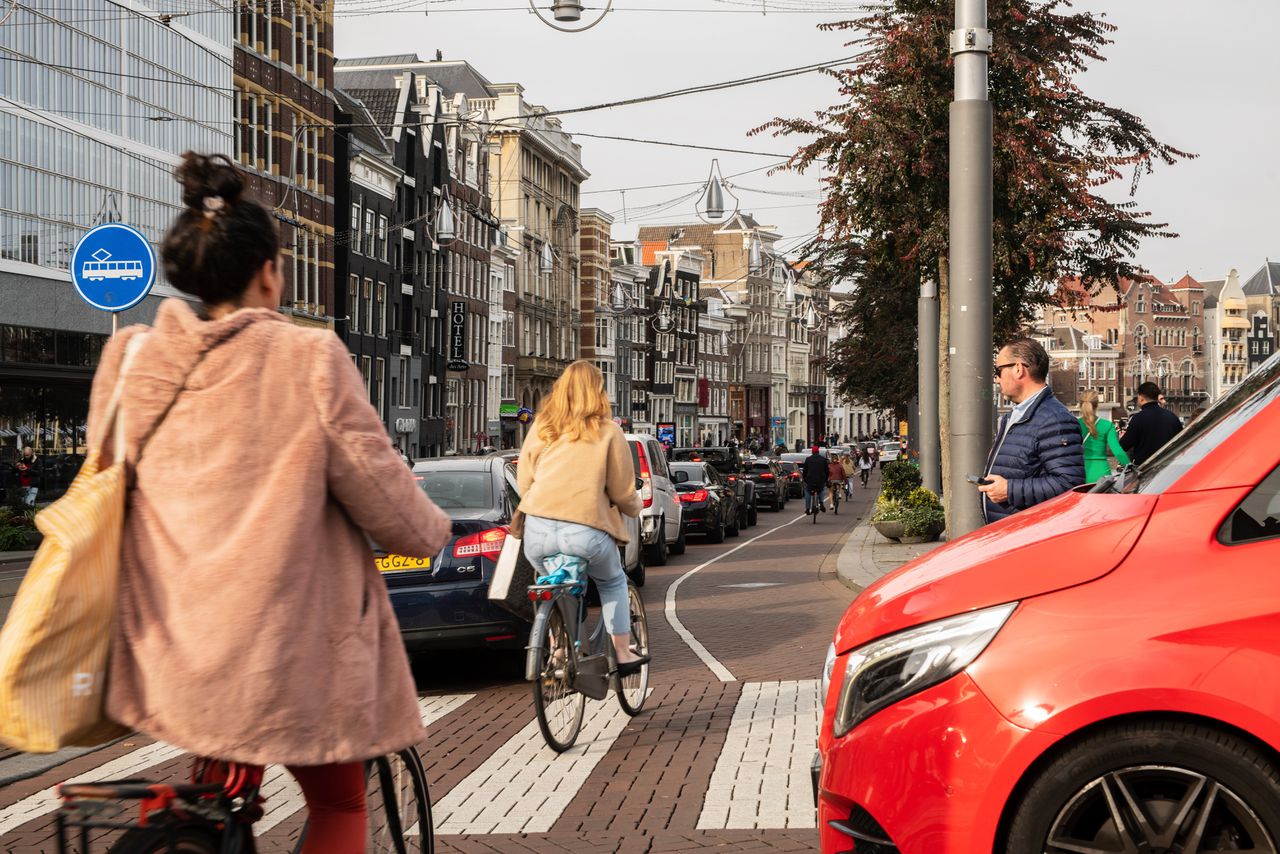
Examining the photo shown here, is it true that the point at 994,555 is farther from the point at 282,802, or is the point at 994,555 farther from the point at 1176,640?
the point at 282,802

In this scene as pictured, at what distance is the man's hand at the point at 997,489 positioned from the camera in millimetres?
7777

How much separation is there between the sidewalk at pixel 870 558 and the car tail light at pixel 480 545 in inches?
228

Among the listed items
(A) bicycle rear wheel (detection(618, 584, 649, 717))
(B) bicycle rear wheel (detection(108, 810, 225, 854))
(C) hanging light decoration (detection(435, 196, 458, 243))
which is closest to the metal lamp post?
(A) bicycle rear wheel (detection(618, 584, 649, 717))

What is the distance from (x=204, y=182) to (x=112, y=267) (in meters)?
10.5

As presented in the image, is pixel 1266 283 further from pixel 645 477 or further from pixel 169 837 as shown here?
pixel 169 837

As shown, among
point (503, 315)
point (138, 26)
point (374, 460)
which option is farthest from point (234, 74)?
point (374, 460)

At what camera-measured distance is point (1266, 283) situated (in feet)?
606

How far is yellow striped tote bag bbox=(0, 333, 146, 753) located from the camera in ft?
9.58

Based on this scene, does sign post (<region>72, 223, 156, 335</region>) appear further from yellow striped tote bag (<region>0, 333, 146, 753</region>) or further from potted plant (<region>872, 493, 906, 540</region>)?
potted plant (<region>872, 493, 906, 540</region>)

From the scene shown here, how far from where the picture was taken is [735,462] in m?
41.6

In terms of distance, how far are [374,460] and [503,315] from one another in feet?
257

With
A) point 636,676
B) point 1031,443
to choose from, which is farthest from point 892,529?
point 1031,443

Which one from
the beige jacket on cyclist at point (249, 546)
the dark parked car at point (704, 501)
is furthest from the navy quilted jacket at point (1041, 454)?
the dark parked car at point (704, 501)

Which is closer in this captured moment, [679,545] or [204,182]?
[204,182]
